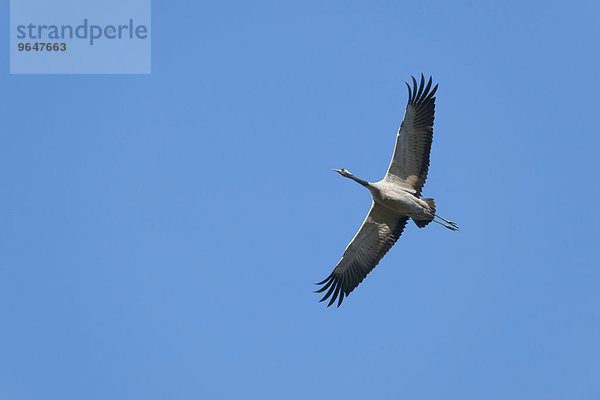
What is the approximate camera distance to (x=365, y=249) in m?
24.2

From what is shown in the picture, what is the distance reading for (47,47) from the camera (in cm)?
2928

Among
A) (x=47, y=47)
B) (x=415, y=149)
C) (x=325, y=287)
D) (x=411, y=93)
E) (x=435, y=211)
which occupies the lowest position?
(x=325, y=287)

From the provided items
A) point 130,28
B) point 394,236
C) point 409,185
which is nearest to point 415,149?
point 409,185

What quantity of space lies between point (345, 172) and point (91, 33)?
37.9ft

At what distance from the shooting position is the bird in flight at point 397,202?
23.1m

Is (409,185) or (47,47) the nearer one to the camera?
(409,185)

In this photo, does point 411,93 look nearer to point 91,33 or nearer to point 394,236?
point 394,236

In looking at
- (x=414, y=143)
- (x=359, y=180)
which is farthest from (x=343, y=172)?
(x=414, y=143)

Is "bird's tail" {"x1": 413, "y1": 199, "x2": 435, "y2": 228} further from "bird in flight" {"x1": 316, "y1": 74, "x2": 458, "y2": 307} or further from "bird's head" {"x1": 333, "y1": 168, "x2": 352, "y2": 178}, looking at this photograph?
"bird's head" {"x1": 333, "y1": 168, "x2": 352, "y2": 178}

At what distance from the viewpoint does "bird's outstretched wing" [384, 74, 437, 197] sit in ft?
75.6

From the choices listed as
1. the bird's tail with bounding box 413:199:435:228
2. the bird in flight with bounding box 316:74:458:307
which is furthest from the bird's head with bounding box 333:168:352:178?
the bird's tail with bounding box 413:199:435:228

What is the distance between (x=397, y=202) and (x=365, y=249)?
6.35ft

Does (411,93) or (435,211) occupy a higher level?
(411,93)

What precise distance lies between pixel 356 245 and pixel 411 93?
463 centimetres
